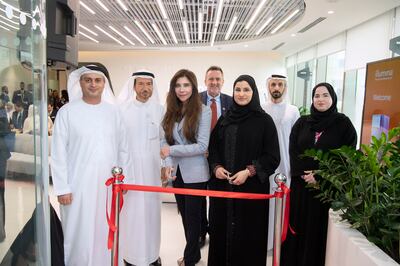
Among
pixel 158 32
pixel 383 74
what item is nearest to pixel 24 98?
pixel 383 74

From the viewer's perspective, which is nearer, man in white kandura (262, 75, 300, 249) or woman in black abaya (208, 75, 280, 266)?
woman in black abaya (208, 75, 280, 266)

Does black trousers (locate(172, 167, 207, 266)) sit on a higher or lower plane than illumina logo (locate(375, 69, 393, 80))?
lower

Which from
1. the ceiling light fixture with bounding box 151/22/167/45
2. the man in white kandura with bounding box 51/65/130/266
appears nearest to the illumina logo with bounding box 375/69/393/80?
the man in white kandura with bounding box 51/65/130/266

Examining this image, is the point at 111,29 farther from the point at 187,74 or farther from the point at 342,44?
the point at 187,74

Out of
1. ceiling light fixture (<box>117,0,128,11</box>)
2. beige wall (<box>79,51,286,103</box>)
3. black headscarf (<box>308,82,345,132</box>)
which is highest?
ceiling light fixture (<box>117,0,128,11</box>)

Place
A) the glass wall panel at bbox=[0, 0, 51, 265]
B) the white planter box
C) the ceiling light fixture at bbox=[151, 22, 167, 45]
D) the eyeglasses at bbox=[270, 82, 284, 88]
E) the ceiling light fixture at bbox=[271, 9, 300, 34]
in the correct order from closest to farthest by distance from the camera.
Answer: the glass wall panel at bbox=[0, 0, 51, 265] < the white planter box < the eyeglasses at bbox=[270, 82, 284, 88] < the ceiling light fixture at bbox=[271, 9, 300, 34] < the ceiling light fixture at bbox=[151, 22, 167, 45]

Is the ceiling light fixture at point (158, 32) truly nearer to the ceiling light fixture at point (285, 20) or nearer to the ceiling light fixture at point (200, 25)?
the ceiling light fixture at point (200, 25)

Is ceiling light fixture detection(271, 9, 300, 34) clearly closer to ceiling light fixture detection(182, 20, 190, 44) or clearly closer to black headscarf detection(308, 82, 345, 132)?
ceiling light fixture detection(182, 20, 190, 44)

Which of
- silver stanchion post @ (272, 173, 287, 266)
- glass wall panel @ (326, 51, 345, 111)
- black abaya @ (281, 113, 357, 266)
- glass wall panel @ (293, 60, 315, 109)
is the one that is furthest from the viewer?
glass wall panel @ (293, 60, 315, 109)

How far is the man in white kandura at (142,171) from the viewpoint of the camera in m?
2.77

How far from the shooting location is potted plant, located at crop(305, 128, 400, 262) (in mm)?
1629

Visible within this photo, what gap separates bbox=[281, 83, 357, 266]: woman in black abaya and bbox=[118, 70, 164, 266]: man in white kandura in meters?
1.11

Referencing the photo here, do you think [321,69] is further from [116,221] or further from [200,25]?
[116,221]

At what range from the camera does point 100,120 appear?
8.01 feet
